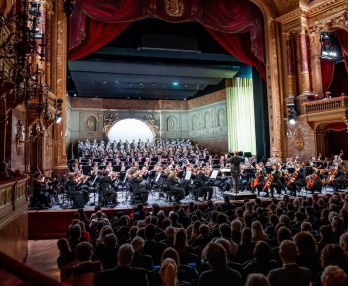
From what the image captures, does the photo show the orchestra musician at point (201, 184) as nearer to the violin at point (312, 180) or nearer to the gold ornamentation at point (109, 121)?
the violin at point (312, 180)

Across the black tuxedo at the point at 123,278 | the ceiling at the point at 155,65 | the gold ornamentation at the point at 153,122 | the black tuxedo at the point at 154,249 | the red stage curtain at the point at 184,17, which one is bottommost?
the black tuxedo at the point at 154,249

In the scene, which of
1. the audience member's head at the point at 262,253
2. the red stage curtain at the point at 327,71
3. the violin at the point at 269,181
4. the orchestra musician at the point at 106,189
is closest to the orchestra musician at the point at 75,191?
the orchestra musician at the point at 106,189

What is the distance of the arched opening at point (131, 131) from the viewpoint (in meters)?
23.6

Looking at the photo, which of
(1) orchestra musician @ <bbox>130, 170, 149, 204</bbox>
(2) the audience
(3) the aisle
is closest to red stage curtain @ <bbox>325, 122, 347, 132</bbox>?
(1) orchestra musician @ <bbox>130, 170, 149, 204</bbox>

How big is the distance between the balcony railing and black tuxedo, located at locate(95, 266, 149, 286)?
11681 millimetres

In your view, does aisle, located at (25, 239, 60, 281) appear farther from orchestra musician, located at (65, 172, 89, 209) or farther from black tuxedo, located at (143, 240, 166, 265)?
black tuxedo, located at (143, 240, 166, 265)

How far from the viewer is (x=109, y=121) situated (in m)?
23.2

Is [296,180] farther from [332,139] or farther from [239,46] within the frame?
[239,46]

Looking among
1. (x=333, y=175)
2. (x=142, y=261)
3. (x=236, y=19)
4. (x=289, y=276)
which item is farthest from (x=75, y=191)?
(x=236, y=19)

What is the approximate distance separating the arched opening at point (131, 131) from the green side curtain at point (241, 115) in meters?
6.29

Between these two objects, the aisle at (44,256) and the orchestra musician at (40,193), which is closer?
the aisle at (44,256)

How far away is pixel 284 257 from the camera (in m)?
2.52

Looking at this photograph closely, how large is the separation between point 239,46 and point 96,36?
6.29 m

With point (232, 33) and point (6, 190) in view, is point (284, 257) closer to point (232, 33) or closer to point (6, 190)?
point (6, 190)
